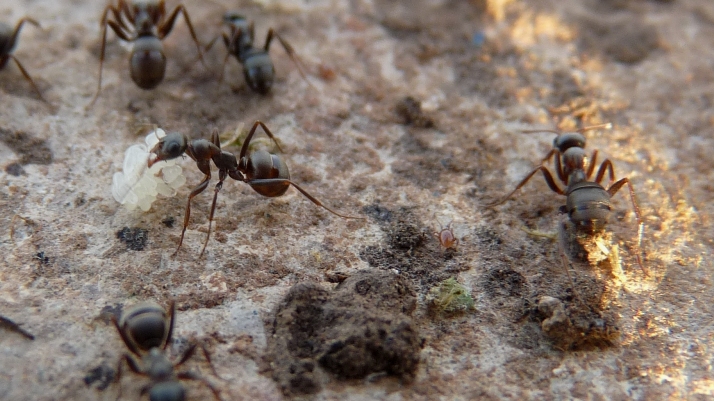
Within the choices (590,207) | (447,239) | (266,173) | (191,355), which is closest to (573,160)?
(590,207)

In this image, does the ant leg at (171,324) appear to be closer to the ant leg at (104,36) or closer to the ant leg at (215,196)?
the ant leg at (215,196)

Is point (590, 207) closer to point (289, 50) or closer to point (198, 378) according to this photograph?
point (198, 378)

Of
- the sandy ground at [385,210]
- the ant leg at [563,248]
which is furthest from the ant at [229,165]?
the ant leg at [563,248]

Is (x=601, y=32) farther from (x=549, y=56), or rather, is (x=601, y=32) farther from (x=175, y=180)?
(x=175, y=180)

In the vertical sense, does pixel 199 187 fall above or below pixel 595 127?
below

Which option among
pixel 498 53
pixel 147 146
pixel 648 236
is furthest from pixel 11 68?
pixel 648 236
